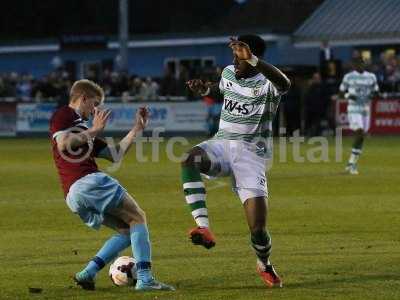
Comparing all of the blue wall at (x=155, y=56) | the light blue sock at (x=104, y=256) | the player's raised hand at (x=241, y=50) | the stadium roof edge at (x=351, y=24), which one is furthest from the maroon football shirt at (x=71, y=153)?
the blue wall at (x=155, y=56)

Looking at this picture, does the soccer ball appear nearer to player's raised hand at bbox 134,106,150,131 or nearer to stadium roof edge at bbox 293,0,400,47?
player's raised hand at bbox 134,106,150,131

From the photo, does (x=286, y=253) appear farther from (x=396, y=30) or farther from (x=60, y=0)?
(x=60, y=0)

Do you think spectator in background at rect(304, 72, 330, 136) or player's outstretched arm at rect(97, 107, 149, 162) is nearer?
player's outstretched arm at rect(97, 107, 149, 162)

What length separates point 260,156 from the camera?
37.9 feet

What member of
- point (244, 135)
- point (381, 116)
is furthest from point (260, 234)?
point (381, 116)

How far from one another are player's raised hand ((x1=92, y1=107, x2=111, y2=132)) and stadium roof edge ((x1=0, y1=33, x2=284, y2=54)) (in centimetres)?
4466

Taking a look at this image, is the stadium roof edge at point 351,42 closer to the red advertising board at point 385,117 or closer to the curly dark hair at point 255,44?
the red advertising board at point 385,117

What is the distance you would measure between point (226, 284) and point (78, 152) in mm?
1855

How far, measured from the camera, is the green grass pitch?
36.1ft

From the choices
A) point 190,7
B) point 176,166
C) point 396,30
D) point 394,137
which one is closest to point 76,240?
point 176,166

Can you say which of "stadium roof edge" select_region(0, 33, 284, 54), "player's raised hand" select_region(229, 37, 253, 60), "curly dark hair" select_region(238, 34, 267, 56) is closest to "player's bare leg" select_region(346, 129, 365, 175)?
"curly dark hair" select_region(238, 34, 267, 56)

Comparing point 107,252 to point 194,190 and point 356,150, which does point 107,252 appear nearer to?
point 194,190

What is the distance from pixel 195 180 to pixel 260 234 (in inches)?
30.3

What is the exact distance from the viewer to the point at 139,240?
10578mm
